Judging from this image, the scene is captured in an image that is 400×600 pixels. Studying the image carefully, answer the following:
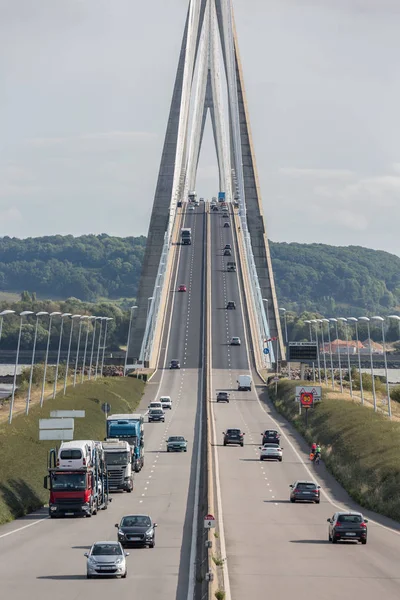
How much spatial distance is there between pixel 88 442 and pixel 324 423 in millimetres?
42232

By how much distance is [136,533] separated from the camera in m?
45.1

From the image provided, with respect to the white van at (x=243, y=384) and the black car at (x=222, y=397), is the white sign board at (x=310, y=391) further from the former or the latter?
the white van at (x=243, y=384)

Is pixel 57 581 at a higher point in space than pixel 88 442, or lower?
lower

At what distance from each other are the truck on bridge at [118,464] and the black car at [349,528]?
22.4m

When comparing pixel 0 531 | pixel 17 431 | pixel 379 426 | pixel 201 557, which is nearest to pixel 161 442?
pixel 379 426

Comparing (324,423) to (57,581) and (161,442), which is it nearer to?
(161,442)

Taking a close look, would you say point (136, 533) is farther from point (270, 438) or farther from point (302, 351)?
point (302, 351)

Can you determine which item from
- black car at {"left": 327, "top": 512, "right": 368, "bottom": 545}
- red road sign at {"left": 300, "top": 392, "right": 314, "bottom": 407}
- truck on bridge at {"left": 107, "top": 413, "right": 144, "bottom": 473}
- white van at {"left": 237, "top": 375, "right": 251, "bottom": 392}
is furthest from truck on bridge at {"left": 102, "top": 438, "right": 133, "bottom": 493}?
white van at {"left": 237, "top": 375, "right": 251, "bottom": 392}

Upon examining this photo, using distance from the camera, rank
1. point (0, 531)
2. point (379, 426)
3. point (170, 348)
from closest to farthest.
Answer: point (0, 531)
point (379, 426)
point (170, 348)

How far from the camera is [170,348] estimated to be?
531ft

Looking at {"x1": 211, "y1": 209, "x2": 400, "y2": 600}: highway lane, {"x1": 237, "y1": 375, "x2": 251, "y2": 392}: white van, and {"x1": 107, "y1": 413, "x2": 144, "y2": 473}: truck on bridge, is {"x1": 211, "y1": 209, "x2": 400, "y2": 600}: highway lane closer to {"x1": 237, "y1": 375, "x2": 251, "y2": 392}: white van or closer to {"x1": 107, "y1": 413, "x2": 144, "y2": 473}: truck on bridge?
{"x1": 107, "y1": 413, "x2": 144, "y2": 473}: truck on bridge

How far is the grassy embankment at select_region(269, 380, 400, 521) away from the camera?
63.4 m

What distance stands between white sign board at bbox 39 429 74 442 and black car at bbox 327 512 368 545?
88.8 ft

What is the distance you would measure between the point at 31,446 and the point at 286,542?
88.6ft
